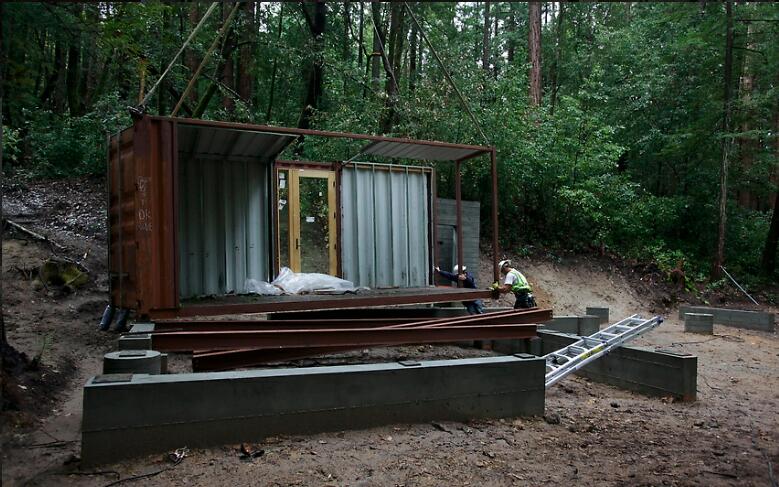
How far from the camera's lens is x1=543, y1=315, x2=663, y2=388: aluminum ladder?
6.78 meters

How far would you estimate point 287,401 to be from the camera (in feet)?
15.3

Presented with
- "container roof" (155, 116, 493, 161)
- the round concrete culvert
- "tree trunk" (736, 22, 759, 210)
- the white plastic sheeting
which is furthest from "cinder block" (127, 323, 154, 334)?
"tree trunk" (736, 22, 759, 210)

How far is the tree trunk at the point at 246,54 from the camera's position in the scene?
16.1 m

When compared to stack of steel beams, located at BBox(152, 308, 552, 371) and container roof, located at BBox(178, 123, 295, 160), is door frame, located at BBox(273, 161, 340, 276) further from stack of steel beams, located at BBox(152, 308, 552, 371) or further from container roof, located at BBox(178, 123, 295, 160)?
stack of steel beams, located at BBox(152, 308, 552, 371)

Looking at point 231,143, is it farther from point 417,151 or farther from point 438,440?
point 438,440

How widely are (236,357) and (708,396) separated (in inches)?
237

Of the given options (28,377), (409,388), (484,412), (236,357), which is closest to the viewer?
(409,388)

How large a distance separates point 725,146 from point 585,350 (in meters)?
13.9

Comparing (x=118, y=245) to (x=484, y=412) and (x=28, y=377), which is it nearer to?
(x=28, y=377)

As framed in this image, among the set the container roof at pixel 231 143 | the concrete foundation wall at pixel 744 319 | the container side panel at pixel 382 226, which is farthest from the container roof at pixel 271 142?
the concrete foundation wall at pixel 744 319

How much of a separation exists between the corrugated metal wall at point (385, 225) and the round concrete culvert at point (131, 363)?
5.48 m

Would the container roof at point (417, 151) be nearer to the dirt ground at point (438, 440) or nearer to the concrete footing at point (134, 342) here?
the dirt ground at point (438, 440)

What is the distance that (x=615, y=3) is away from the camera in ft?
91.9

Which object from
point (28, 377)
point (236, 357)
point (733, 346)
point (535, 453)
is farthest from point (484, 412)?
point (733, 346)
